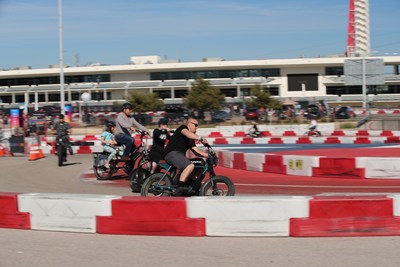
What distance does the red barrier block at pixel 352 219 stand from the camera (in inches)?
257

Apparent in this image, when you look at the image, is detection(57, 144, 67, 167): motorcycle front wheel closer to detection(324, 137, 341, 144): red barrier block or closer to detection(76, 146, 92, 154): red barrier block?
detection(76, 146, 92, 154): red barrier block

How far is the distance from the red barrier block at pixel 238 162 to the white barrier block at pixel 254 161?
0.16 metres

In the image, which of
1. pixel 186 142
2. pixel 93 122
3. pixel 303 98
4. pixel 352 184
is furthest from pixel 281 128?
pixel 303 98

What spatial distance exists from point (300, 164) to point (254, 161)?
154 cm

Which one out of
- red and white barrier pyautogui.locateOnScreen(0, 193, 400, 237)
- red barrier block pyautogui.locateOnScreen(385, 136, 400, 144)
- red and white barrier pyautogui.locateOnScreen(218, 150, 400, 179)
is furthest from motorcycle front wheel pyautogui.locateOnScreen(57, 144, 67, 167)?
red barrier block pyautogui.locateOnScreen(385, 136, 400, 144)

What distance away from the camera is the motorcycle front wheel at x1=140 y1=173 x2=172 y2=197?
9016 mm

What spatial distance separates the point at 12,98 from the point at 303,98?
46.0m

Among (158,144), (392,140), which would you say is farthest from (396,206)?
(392,140)

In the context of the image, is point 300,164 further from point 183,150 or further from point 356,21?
point 356,21

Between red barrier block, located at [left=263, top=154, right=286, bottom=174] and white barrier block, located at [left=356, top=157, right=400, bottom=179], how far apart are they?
78.1 inches

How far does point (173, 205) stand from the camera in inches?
269

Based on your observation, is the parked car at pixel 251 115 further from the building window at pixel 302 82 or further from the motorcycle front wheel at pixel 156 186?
the motorcycle front wheel at pixel 156 186

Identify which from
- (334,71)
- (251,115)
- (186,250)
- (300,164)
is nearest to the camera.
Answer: (186,250)

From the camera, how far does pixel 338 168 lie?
13141 millimetres
